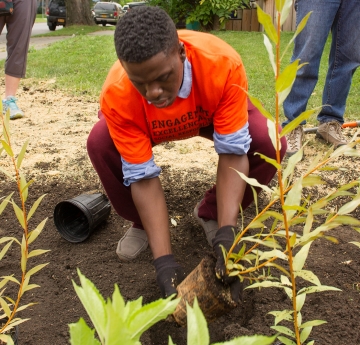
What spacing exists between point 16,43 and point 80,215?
2.64 metres

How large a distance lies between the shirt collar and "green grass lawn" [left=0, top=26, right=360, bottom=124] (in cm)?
259

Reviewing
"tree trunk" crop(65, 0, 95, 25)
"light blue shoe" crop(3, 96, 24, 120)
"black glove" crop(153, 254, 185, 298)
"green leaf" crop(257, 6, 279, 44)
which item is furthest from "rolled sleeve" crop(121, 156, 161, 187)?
"tree trunk" crop(65, 0, 95, 25)

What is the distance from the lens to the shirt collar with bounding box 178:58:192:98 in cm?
179

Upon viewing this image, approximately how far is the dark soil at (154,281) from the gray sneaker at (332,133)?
0.93 meters

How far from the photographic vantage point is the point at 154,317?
1.34 ft

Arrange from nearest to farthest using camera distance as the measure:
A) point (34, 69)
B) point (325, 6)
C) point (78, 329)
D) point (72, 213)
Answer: point (78, 329)
point (72, 213)
point (325, 6)
point (34, 69)

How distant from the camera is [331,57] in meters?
3.36

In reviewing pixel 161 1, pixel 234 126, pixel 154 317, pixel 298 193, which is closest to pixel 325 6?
pixel 234 126

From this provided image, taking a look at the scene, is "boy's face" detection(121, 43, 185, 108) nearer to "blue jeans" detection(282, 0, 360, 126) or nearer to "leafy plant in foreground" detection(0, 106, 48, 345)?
"leafy plant in foreground" detection(0, 106, 48, 345)

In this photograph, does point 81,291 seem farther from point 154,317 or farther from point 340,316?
point 340,316

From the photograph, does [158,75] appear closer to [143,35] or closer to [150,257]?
[143,35]

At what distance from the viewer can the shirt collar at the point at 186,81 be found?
1.79 m

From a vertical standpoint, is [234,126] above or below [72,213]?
above

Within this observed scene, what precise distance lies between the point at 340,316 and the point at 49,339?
110 centimetres
